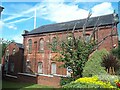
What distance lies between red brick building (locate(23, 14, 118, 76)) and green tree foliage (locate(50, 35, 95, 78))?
525 cm

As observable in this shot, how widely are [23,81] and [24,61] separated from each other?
222 inches

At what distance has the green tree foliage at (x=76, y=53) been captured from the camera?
50.2 ft

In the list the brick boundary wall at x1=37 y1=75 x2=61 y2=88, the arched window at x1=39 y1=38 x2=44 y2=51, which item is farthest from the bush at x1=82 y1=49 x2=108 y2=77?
the arched window at x1=39 y1=38 x2=44 y2=51

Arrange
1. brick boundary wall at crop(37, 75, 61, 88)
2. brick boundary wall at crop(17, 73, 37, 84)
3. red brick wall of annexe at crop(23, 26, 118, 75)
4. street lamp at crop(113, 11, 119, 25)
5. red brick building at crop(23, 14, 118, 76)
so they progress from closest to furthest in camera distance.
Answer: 1. brick boundary wall at crop(37, 75, 61, 88)
2. street lamp at crop(113, 11, 119, 25)
3. red brick wall of annexe at crop(23, 26, 118, 75)
4. red brick building at crop(23, 14, 118, 76)
5. brick boundary wall at crop(17, 73, 37, 84)

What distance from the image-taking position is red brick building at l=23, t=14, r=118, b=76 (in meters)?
20.3

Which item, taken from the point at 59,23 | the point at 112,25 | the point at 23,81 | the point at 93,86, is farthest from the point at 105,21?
the point at 93,86

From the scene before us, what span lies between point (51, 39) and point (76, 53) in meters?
9.29

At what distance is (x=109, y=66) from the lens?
13.5m

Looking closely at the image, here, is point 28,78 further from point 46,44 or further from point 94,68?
point 94,68

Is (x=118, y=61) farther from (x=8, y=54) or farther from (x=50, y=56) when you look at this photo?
(x=8, y=54)

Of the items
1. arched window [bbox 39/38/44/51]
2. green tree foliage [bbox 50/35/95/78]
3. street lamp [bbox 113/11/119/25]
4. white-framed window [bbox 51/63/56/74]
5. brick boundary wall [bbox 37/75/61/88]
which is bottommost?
brick boundary wall [bbox 37/75/61/88]

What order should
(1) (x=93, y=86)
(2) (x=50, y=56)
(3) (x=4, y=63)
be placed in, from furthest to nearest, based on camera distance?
(3) (x=4, y=63), (2) (x=50, y=56), (1) (x=93, y=86)

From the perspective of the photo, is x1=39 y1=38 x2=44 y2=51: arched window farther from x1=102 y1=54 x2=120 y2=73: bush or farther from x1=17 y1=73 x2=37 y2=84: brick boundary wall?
x1=102 y1=54 x2=120 y2=73: bush

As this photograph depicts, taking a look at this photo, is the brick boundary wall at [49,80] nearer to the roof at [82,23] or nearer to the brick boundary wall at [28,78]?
the brick boundary wall at [28,78]
